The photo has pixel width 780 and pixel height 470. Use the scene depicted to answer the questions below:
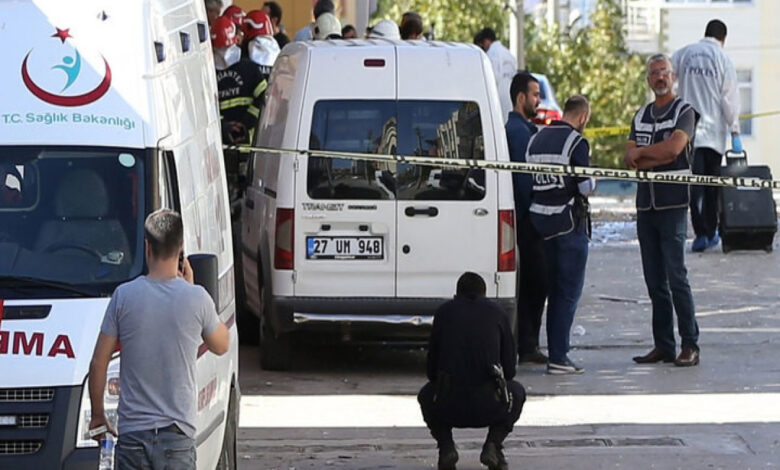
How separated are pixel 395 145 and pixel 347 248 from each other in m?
0.76

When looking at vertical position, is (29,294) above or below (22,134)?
below

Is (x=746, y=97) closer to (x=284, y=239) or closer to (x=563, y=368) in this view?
(x=563, y=368)

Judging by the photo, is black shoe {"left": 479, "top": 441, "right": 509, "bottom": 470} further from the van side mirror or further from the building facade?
the building facade

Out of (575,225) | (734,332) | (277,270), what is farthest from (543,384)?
(734,332)

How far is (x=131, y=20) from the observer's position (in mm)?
7809

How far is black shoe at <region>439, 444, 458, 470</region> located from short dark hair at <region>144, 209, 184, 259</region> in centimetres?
323

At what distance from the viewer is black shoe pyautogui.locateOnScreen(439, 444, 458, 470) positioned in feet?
30.8

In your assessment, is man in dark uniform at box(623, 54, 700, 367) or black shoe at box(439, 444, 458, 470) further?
man in dark uniform at box(623, 54, 700, 367)

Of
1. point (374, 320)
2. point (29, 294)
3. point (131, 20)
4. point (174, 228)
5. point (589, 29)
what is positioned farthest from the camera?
point (589, 29)

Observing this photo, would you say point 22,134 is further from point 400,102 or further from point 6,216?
point 400,102

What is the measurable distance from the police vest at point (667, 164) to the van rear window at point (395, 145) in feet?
4.03

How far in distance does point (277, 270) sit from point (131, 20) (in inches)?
183

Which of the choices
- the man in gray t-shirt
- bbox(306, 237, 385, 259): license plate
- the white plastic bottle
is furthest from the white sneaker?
the man in gray t-shirt

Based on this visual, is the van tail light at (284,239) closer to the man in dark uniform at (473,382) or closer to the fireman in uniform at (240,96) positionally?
the fireman in uniform at (240,96)
